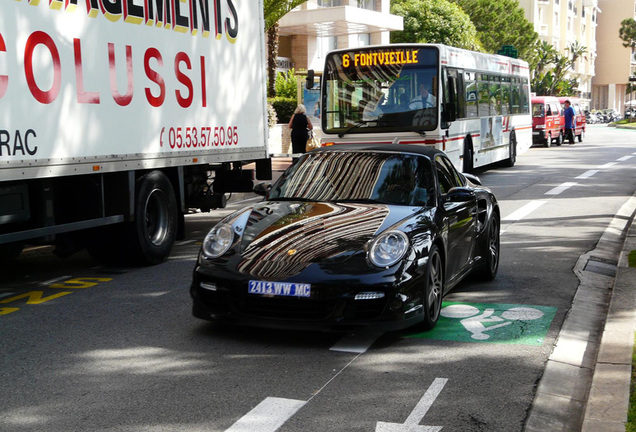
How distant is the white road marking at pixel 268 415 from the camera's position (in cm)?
469

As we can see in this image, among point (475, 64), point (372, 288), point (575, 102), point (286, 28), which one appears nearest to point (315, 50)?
point (286, 28)

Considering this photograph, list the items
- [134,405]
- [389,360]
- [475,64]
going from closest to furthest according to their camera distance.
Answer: [134,405] → [389,360] → [475,64]

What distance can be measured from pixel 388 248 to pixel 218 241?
1303 mm

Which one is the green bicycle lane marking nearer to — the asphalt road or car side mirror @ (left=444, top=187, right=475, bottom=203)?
the asphalt road

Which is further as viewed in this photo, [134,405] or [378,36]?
[378,36]

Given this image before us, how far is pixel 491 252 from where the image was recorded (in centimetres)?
888

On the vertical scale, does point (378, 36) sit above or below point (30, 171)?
above

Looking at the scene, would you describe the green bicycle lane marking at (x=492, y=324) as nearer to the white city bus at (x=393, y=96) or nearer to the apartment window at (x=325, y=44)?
the white city bus at (x=393, y=96)

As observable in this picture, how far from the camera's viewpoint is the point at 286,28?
138 ft

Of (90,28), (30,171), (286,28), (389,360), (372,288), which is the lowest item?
(389,360)

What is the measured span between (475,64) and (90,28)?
14.2 metres

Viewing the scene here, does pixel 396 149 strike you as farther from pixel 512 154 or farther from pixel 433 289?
pixel 512 154

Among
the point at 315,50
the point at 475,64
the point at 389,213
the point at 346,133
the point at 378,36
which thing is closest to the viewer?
the point at 389,213

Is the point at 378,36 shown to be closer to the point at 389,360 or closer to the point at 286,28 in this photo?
the point at 286,28
